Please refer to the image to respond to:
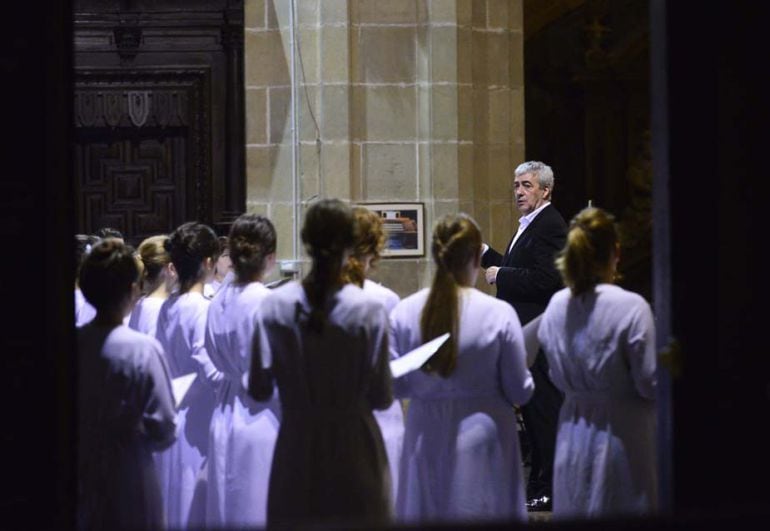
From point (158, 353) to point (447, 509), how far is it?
1.35 meters

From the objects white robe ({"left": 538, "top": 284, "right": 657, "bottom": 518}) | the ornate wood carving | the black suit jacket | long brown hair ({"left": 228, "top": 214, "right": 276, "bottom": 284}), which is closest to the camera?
white robe ({"left": 538, "top": 284, "right": 657, "bottom": 518})

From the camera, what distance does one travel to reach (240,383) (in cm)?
676

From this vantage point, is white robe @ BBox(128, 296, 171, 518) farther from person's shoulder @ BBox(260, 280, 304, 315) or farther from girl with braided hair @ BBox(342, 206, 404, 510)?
person's shoulder @ BBox(260, 280, 304, 315)

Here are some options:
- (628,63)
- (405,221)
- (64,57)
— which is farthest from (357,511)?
(628,63)

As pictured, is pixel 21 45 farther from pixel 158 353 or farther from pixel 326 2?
pixel 326 2

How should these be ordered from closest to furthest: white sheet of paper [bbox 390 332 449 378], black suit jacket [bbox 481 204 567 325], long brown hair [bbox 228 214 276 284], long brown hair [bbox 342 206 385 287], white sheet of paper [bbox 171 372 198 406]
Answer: white sheet of paper [bbox 390 332 449 378]
white sheet of paper [bbox 171 372 198 406]
long brown hair [bbox 342 206 385 287]
long brown hair [bbox 228 214 276 284]
black suit jacket [bbox 481 204 567 325]

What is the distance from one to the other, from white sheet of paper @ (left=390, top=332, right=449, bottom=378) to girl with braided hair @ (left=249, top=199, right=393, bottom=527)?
28 cm

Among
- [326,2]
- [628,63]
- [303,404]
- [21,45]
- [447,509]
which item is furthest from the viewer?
[628,63]

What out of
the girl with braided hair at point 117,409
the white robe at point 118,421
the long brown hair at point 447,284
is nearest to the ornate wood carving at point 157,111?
the long brown hair at point 447,284

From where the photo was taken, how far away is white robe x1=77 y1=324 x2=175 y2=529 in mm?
5359

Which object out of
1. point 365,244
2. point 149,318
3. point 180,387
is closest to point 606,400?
point 365,244

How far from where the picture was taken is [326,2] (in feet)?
34.5

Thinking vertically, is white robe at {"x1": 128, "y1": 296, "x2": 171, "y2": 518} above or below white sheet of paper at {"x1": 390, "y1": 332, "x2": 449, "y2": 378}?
above

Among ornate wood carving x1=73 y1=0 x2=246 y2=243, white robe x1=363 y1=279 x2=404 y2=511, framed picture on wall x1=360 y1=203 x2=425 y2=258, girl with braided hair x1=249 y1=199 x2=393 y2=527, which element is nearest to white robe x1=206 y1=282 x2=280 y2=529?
white robe x1=363 y1=279 x2=404 y2=511
